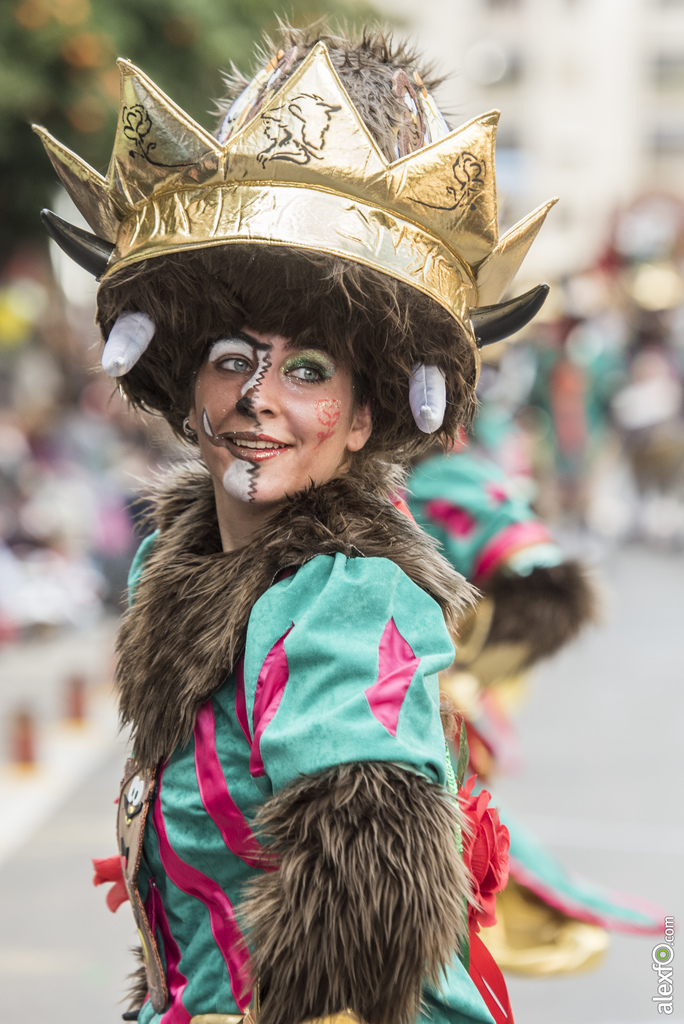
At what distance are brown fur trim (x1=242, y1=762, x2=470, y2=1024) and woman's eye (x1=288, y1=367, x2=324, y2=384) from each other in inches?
23.0

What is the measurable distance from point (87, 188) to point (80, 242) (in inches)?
4.2

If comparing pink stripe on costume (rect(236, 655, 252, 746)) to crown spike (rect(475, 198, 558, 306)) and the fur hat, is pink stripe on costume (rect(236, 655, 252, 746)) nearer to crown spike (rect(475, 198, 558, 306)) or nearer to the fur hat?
the fur hat

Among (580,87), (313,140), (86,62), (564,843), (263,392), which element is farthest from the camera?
(580,87)

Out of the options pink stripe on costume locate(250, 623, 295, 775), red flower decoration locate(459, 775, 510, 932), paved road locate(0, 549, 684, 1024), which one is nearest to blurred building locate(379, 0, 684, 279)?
paved road locate(0, 549, 684, 1024)

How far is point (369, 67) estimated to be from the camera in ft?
5.87

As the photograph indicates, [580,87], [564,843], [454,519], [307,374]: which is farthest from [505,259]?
[580,87]

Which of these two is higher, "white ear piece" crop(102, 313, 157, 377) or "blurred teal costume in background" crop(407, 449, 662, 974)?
"white ear piece" crop(102, 313, 157, 377)

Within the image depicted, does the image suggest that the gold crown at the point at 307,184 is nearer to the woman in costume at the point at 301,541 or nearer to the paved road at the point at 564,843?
the woman in costume at the point at 301,541

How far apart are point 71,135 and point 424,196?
9146 mm

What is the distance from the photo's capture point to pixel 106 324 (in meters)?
1.88

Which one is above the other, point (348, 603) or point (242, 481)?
point (242, 481)

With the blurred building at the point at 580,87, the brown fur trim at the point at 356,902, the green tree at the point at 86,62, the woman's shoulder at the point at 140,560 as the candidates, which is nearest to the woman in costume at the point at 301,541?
the brown fur trim at the point at 356,902

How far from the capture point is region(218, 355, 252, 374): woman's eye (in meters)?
1.77

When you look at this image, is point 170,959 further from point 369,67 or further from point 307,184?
point 369,67
